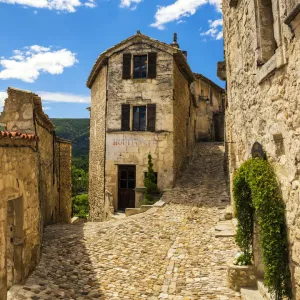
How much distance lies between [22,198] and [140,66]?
10.8 metres

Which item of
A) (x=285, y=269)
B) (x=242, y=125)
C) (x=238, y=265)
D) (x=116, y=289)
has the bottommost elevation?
(x=116, y=289)

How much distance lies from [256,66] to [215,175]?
12323 mm

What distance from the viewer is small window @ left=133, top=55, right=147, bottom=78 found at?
15.4m

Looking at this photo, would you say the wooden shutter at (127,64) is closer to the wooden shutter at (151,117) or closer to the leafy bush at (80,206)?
the wooden shutter at (151,117)

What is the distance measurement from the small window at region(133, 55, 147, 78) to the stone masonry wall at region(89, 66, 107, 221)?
1746 millimetres

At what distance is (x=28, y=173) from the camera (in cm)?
662

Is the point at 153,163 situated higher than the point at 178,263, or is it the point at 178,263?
the point at 153,163

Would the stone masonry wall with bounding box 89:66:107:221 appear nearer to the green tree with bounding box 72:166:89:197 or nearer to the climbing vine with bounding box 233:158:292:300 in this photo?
the climbing vine with bounding box 233:158:292:300

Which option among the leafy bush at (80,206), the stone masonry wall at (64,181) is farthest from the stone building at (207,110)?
the leafy bush at (80,206)

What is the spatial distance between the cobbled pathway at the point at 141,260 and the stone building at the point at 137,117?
3527mm

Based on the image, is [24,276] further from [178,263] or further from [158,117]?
[158,117]

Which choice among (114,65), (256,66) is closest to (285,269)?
(256,66)

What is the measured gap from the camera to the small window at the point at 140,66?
606 inches

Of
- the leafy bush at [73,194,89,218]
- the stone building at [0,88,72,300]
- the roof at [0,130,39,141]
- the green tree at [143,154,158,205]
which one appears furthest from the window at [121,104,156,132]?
the leafy bush at [73,194,89,218]
